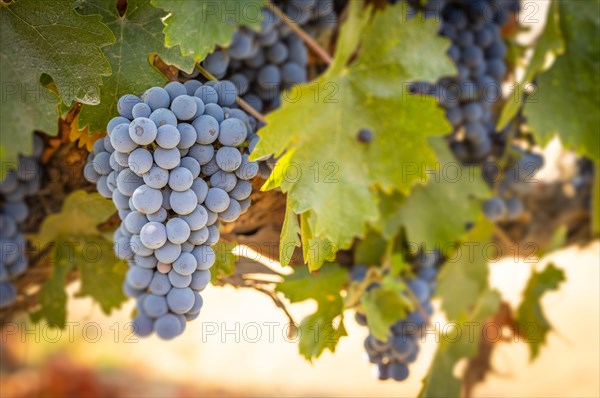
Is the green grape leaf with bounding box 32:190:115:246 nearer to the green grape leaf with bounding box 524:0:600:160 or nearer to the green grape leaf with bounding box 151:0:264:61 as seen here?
the green grape leaf with bounding box 151:0:264:61

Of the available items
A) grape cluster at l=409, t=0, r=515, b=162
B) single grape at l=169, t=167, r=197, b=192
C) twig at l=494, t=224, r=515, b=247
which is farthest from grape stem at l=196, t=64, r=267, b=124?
twig at l=494, t=224, r=515, b=247

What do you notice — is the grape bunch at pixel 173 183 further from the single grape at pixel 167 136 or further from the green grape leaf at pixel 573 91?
the green grape leaf at pixel 573 91

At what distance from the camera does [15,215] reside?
3.09 feet

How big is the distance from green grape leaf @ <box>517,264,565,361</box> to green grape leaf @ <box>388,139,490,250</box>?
311 mm

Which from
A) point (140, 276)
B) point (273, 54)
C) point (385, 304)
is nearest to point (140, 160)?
point (140, 276)

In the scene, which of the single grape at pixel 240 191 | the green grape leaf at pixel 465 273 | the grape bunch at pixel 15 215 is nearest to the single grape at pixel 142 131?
the single grape at pixel 240 191

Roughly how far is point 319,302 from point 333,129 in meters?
0.29

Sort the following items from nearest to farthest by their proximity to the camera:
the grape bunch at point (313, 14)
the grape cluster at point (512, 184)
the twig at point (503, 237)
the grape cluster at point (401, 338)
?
1. the grape bunch at point (313, 14)
2. the grape cluster at point (401, 338)
3. the grape cluster at point (512, 184)
4. the twig at point (503, 237)

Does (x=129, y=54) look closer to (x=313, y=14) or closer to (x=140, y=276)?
(x=140, y=276)

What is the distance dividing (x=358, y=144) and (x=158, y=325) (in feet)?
→ 1.06

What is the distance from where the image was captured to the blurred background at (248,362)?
2.96 metres

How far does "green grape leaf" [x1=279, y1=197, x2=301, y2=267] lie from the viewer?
657mm

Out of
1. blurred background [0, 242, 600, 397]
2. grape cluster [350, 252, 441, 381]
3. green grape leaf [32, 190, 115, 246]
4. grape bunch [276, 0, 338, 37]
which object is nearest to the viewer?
green grape leaf [32, 190, 115, 246]

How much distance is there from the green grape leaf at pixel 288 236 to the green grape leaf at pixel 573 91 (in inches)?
20.6
